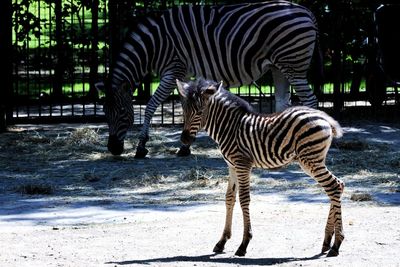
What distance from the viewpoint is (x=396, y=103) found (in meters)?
15.2

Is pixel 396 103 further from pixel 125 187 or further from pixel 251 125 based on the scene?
pixel 251 125

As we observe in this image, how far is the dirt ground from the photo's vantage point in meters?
7.24

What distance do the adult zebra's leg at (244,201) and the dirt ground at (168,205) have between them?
0.11 m

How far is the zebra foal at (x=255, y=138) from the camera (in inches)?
283

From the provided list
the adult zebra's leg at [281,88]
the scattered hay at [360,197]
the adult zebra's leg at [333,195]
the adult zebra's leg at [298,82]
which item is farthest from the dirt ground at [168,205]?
the adult zebra's leg at [281,88]

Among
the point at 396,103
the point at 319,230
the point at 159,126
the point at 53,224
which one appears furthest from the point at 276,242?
the point at 396,103

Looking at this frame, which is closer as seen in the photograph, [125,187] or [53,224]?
[53,224]

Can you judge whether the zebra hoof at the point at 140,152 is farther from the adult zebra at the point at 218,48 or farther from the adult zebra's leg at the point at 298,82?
the adult zebra's leg at the point at 298,82

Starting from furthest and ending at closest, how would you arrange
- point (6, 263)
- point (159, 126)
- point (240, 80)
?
point (159, 126) → point (240, 80) → point (6, 263)

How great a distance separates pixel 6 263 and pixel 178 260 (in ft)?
4.11

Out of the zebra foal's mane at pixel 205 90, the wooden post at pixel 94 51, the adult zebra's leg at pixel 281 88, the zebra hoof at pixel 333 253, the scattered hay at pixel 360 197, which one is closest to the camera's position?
the zebra hoof at pixel 333 253

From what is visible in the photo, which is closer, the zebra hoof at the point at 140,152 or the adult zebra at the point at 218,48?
the zebra hoof at the point at 140,152

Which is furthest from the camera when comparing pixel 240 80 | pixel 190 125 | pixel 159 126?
pixel 159 126

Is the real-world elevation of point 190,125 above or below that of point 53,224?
above
